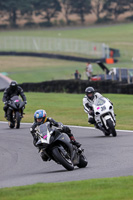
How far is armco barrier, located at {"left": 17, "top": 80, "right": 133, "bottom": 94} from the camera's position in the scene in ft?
101

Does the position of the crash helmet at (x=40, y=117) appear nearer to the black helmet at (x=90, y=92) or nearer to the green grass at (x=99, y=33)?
the black helmet at (x=90, y=92)

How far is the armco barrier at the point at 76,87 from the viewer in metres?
30.8

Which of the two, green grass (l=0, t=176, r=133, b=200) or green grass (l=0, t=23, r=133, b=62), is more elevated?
green grass (l=0, t=176, r=133, b=200)

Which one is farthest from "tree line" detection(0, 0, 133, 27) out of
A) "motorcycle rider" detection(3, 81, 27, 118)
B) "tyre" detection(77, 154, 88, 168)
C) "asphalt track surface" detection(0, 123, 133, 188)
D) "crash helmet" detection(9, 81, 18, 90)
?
"tyre" detection(77, 154, 88, 168)

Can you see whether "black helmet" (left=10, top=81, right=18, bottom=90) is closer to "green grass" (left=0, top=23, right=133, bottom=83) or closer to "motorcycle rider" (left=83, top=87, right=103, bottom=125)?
"motorcycle rider" (left=83, top=87, right=103, bottom=125)

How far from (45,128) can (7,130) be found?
25.7ft

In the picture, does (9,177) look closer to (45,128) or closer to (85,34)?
(45,128)

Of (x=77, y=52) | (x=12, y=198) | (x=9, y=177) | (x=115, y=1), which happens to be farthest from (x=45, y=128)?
(x=115, y=1)

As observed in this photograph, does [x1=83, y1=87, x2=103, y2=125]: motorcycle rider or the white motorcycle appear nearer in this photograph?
the white motorcycle

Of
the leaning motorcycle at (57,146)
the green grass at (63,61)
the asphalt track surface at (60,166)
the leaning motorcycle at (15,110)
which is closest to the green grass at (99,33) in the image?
the green grass at (63,61)

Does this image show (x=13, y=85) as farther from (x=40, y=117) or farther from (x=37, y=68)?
(x=37, y=68)

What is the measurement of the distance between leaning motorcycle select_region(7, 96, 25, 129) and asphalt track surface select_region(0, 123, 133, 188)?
124 cm

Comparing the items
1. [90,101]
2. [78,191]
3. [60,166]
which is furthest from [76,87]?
[78,191]

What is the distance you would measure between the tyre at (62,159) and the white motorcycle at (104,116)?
485cm
